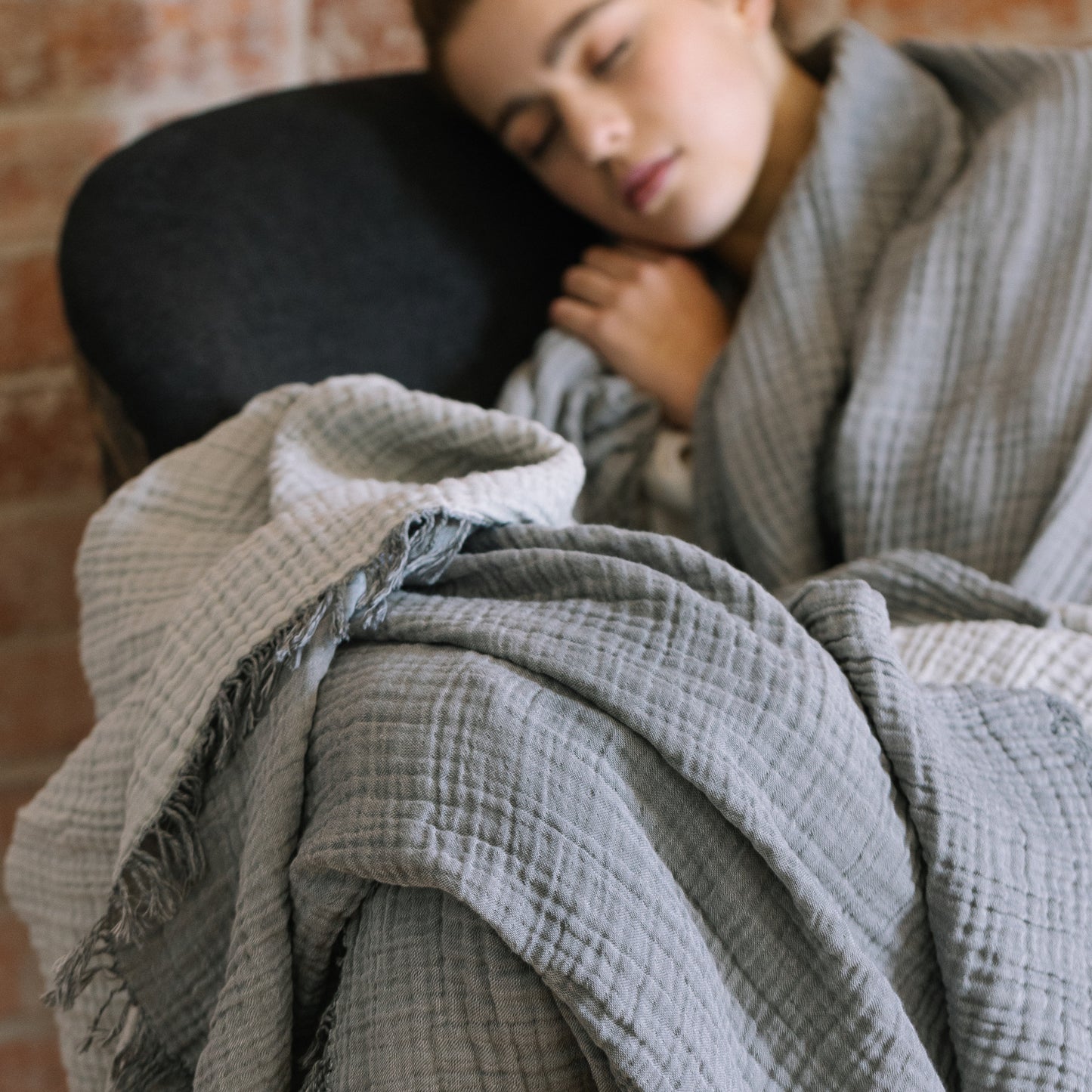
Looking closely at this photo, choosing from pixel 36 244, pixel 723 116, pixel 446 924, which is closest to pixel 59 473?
pixel 36 244

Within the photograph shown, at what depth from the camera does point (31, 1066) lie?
115 cm

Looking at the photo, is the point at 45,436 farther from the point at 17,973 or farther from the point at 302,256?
the point at 17,973

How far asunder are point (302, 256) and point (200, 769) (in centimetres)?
45

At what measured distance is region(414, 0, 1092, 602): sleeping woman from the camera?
761 mm

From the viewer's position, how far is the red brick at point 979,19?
1.28 meters

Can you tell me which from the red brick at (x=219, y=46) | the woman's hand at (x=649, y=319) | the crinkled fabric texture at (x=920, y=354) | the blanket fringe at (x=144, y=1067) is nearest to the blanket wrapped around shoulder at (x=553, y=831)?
the blanket fringe at (x=144, y=1067)

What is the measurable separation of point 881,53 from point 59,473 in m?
0.91

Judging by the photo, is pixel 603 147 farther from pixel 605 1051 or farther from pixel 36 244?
pixel 605 1051

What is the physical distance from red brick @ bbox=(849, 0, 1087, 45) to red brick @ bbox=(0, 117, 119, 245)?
911 millimetres

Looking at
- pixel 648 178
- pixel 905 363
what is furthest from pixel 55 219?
pixel 905 363

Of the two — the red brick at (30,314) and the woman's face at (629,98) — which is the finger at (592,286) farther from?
the red brick at (30,314)

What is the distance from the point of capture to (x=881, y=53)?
3.14 feet

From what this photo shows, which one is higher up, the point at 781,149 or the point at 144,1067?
the point at 781,149

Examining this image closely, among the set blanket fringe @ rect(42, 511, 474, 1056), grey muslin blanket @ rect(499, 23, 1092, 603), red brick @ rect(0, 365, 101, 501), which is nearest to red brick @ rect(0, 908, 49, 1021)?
red brick @ rect(0, 365, 101, 501)
